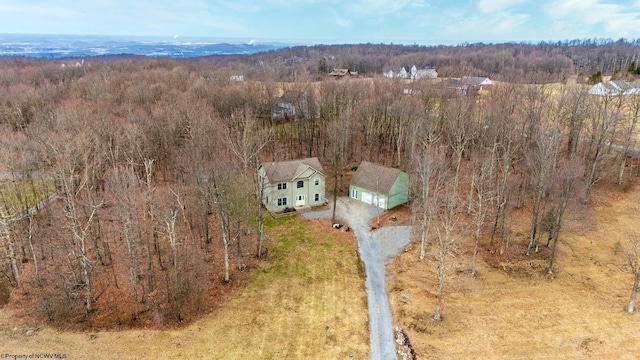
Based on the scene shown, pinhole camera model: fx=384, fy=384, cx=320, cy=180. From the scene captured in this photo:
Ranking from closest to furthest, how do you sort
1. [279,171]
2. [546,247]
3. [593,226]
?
[546,247] < [593,226] < [279,171]

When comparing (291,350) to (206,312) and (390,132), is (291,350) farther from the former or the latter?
(390,132)

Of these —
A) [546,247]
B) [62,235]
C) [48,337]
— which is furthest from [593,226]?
[62,235]

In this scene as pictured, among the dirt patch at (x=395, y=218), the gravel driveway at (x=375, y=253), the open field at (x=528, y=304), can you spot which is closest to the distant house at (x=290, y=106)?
the gravel driveway at (x=375, y=253)

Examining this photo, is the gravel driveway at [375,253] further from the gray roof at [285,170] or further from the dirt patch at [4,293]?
the dirt patch at [4,293]

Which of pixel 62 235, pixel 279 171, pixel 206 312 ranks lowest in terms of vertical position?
pixel 206 312

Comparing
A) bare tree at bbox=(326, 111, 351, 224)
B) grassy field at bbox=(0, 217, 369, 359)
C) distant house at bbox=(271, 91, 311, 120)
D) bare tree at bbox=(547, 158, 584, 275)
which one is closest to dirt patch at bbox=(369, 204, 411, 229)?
bare tree at bbox=(326, 111, 351, 224)

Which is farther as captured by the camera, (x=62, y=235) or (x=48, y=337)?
(x=62, y=235)
